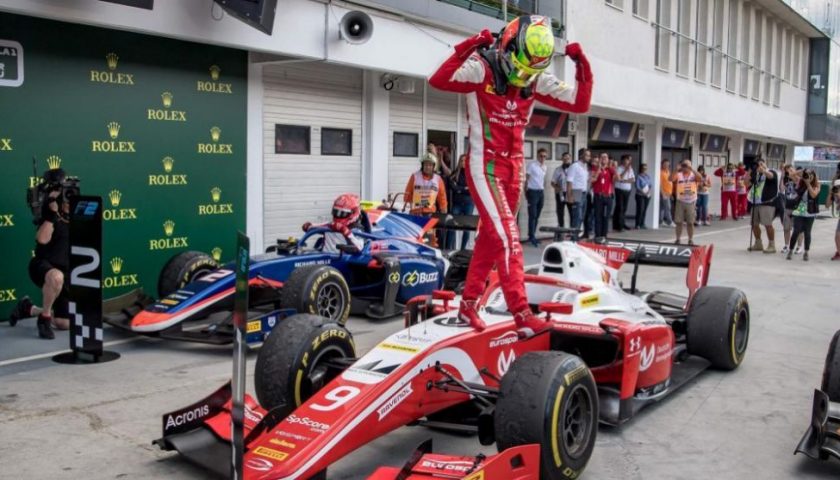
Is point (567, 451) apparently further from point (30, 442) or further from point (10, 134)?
point (10, 134)

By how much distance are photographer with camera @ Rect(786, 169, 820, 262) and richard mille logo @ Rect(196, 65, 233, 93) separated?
35.4 ft

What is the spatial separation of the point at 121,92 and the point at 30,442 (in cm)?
559

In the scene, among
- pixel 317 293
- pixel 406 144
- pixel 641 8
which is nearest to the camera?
pixel 317 293

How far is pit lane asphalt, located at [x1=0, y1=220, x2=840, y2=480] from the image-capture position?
14.7 ft

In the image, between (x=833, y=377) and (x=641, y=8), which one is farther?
(x=641, y=8)

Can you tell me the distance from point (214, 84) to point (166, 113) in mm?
868

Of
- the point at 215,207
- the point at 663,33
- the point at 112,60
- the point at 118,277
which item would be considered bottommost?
the point at 118,277

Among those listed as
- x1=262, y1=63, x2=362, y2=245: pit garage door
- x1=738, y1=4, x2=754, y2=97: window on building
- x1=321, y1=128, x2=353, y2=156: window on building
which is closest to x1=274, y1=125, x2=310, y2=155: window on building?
x1=262, y1=63, x2=362, y2=245: pit garage door

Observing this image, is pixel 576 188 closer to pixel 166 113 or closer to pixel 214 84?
pixel 214 84

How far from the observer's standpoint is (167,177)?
1001cm

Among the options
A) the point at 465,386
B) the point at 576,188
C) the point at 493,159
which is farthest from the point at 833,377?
the point at 576,188

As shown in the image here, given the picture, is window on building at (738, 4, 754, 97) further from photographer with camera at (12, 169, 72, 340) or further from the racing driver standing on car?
the racing driver standing on car

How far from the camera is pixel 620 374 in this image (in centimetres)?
515

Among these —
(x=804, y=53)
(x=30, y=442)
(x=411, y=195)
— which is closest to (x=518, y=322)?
(x=30, y=442)
